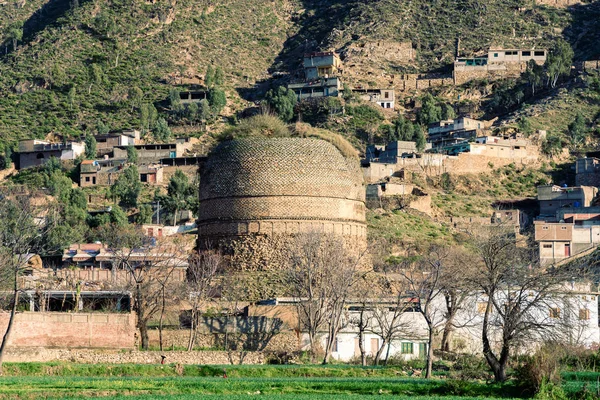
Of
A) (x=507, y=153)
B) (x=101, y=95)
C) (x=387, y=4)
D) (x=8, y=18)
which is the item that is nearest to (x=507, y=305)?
(x=507, y=153)

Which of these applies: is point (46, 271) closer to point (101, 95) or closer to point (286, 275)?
point (286, 275)

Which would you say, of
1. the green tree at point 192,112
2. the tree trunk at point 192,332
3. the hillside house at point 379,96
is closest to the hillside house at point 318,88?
the hillside house at point 379,96

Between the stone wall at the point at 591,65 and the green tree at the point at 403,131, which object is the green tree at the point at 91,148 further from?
the stone wall at the point at 591,65

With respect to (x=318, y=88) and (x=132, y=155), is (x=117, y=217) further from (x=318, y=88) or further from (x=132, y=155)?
(x=318, y=88)

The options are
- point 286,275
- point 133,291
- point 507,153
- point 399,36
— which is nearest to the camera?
point 133,291

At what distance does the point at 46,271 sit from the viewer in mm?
66312

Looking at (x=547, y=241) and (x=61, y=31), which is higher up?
(x=61, y=31)

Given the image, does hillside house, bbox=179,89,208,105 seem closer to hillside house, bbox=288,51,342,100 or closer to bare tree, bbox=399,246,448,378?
hillside house, bbox=288,51,342,100

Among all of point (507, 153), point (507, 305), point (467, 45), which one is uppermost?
point (467, 45)

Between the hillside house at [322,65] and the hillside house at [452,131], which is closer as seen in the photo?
the hillside house at [452,131]

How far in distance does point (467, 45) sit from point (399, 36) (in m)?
7.06

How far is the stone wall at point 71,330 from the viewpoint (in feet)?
163

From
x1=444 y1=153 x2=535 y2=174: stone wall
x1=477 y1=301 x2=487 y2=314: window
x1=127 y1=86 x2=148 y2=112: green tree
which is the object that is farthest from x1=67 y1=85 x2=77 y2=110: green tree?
x1=477 y1=301 x2=487 y2=314: window

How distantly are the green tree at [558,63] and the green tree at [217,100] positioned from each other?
96.2 feet
